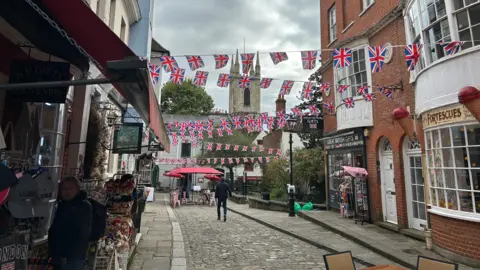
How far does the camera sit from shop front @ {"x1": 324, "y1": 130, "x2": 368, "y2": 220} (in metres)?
12.0

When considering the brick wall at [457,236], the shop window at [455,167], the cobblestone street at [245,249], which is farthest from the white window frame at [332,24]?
the brick wall at [457,236]

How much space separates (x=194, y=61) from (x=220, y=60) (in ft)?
2.26

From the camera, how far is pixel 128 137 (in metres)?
8.84

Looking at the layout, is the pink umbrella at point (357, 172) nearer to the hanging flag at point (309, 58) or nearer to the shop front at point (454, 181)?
the shop front at point (454, 181)

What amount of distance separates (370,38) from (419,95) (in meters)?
4.10

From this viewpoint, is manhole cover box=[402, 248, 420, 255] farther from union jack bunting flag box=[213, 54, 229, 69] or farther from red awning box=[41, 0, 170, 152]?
red awning box=[41, 0, 170, 152]

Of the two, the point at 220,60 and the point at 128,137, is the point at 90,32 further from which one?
the point at 128,137

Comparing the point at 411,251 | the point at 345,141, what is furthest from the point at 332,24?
the point at 411,251

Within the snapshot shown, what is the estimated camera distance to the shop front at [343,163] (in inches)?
474

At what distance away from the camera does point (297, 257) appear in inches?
302

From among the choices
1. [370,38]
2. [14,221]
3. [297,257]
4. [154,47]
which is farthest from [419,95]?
[154,47]

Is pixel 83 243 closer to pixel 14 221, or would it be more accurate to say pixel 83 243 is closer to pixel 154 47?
pixel 14 221

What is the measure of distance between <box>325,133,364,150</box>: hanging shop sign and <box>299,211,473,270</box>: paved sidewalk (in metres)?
2.99

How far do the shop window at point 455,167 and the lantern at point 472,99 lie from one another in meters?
0.69
